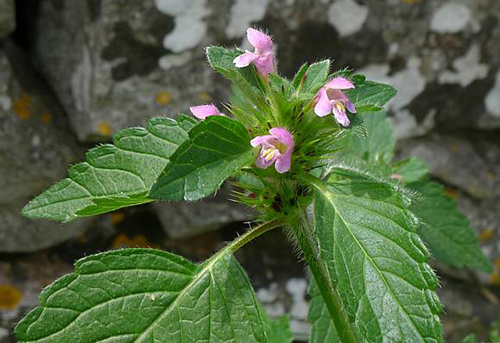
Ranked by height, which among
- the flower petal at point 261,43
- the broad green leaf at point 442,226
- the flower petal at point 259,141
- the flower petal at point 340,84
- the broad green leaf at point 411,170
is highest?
the flower petal at point 261,43

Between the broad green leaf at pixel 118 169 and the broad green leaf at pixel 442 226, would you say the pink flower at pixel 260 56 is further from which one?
the broad green leaf at pixel 442 226

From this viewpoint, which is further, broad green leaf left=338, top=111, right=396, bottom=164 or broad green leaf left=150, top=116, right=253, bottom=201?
broad green leaf left=338, top=111, right=396, bottom=164

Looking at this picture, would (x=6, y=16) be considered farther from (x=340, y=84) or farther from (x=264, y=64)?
(x=340, y=84)

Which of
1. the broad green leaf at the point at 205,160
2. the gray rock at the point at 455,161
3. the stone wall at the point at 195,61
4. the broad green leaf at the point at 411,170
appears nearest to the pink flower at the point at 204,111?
the broad green leaf at the point at 205,160

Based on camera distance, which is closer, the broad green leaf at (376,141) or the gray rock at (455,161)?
the broad green leaf at (376,141)

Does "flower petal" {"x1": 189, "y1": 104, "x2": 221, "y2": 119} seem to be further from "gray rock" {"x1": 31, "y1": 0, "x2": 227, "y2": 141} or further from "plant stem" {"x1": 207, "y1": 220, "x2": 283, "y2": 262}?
"gray rock" {"x1": 31, "y1": 0, "x2": 227, "y2": 141}

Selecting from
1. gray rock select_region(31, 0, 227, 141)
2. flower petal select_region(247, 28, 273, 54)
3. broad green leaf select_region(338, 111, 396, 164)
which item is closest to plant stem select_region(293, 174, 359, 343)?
flower petal select_region(247, 28, 273, 54)
